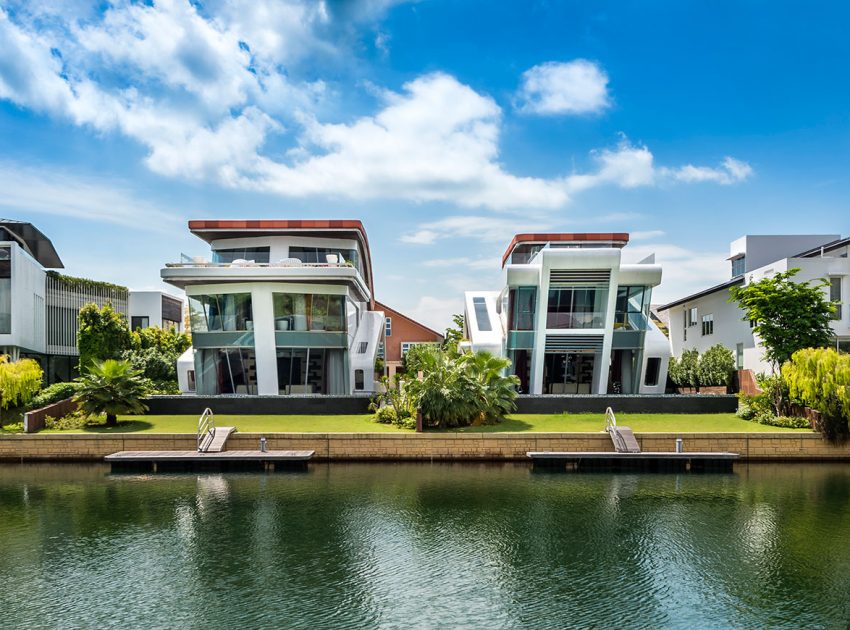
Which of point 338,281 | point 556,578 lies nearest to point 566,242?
point 338,281

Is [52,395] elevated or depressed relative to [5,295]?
depressed

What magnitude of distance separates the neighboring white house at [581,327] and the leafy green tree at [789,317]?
6212 millimetres

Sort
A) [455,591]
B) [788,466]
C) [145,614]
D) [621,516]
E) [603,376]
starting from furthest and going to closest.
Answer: [603,376] → [788,466] → [621,516] → [455,591] → [145,614]

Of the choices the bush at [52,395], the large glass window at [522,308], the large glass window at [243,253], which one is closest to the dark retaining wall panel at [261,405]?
the bush at [52,395]

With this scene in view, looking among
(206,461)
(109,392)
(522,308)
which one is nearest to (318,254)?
(522,308)

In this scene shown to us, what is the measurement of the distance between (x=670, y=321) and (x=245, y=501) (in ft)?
155

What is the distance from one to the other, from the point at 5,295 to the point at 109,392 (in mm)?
20913

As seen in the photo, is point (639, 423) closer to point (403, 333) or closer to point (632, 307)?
point (632, 307)

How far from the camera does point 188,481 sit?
2488 cm

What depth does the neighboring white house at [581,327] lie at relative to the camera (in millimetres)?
37625

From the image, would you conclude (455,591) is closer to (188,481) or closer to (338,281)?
(188,481)

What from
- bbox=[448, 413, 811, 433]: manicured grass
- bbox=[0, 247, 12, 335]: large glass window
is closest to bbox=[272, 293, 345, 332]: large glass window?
bbox=[448, 413, 811, 433]: manicured grass

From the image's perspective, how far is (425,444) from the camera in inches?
1096

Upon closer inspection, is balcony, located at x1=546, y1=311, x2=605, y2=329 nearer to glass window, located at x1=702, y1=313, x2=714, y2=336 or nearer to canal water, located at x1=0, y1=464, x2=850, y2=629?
canal water, located at x1=0, y1=464, x2=850, y2=629
